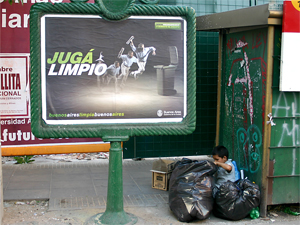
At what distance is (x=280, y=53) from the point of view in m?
4.84

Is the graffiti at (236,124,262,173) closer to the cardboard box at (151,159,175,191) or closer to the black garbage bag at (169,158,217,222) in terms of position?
the black garbage bag at (169,158,217,222)

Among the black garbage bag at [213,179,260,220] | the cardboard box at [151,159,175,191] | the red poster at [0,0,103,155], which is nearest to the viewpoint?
the black garbage bag at [213,179,260,220]

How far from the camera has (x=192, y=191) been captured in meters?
4.87

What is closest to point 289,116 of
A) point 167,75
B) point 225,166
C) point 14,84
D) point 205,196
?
point 225,166

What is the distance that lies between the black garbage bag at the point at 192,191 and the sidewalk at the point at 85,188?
0.64 feet

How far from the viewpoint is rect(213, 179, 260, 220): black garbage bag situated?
489cm

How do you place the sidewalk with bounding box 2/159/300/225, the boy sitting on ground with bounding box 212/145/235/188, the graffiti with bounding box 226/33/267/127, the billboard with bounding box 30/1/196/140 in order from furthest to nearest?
the boy sitting on ground with bounding box 212/145/235/188 → the sidewalk with bounding box 2/159/300/225 → the graffiti with bounding box 226/33/267/127 → the billboard with bounding box 30/1/196/140

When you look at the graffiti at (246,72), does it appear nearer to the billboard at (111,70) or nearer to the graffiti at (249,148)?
the graffiti at (249,148)

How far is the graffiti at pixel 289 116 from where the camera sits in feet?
16.1

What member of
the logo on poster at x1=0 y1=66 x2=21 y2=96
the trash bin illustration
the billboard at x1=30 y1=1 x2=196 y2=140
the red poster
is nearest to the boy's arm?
the billboard at x1=30 y1=1 x2=196 y2=140

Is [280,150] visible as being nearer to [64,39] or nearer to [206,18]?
[206,18]

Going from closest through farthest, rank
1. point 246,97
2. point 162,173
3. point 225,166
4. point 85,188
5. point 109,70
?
point 109,70, point 225,166, point 246,97, point 162,173, point 85,188

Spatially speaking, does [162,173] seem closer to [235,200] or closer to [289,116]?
[235,200]

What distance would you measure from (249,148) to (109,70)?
2.35m
